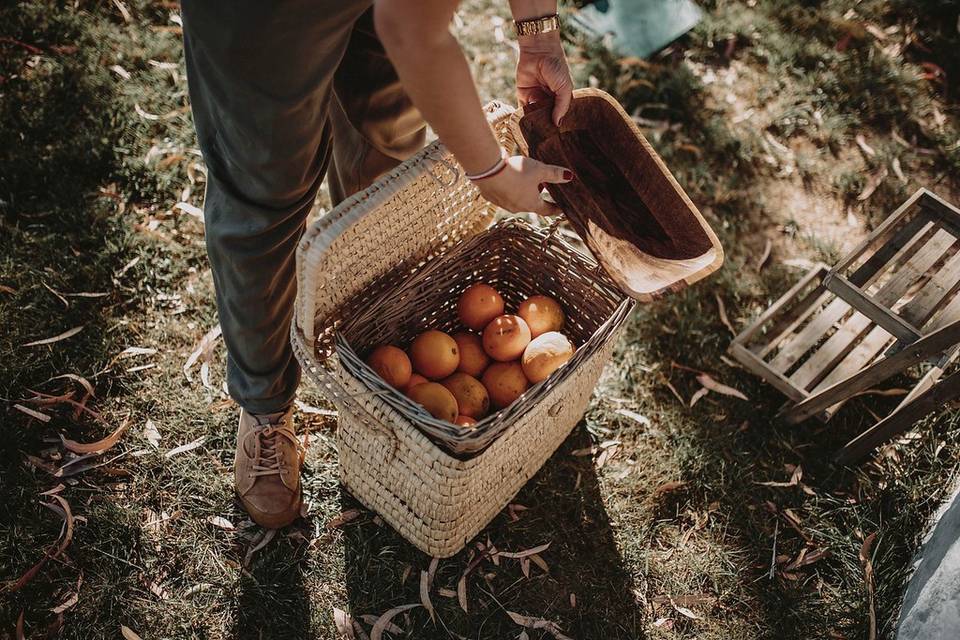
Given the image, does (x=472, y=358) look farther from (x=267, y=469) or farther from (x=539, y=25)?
(x=539, y=25)

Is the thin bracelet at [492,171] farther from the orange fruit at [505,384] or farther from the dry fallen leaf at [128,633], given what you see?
the dry fallen leaf at [128,633]

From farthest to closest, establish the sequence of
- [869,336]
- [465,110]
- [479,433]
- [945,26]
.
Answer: [945,26] < [869,336] < [479,433] < [465,110]

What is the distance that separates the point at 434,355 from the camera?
235cm

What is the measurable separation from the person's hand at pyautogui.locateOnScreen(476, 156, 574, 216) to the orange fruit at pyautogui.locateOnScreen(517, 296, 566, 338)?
60cm

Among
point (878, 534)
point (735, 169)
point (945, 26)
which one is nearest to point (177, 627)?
point (878, 534)

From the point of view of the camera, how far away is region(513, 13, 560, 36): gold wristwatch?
6.82 feet

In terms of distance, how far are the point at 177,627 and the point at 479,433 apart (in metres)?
1.33

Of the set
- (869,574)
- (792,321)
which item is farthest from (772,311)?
(869,574)

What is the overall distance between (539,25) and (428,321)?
1088 mm

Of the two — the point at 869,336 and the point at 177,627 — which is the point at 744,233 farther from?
the point at 177,627

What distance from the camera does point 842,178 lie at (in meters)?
3.82

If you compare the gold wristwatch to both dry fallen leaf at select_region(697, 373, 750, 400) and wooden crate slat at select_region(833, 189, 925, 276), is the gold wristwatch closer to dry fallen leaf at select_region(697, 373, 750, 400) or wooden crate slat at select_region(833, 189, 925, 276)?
wooden crate slat at select_region(833, 189, 925, 276)

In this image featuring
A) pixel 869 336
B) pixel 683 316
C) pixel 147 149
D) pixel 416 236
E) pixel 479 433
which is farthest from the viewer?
pixel 147 149

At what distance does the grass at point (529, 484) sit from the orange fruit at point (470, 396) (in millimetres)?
586
